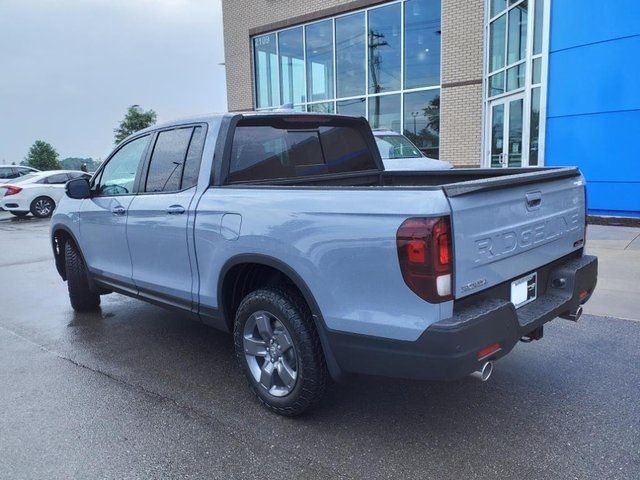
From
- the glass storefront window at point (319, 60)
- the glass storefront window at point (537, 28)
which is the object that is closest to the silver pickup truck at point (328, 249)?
the glass storefront window at point (537, 28)

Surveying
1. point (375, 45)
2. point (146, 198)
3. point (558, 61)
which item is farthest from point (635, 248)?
point (375, 45)

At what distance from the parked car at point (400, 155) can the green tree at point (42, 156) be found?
1479 inches

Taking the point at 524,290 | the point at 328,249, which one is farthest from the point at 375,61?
the point at 328,249

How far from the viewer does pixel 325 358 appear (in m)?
2.95

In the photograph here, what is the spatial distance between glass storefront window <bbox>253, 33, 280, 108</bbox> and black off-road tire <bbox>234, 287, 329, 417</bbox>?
16047 mm

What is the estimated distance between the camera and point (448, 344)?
2451mm

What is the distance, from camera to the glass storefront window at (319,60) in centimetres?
1656

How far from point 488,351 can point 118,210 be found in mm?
3263

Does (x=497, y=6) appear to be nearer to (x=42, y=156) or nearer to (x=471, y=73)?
(x=471, y=73)

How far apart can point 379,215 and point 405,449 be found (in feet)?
4.32

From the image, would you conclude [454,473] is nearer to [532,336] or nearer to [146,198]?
[532,336]

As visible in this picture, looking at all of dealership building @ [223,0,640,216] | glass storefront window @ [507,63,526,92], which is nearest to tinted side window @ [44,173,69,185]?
dealership building @ [223,0,640,216]

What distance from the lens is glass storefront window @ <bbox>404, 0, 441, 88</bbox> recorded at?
556 inches

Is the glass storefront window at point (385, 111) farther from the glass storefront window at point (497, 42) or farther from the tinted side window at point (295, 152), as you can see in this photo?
the tinted side window at point (295, 152)
